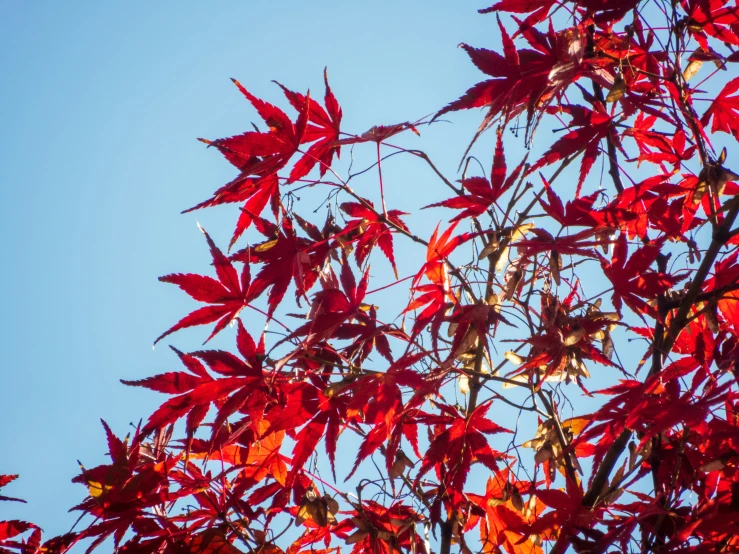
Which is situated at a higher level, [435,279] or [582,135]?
[582,135]

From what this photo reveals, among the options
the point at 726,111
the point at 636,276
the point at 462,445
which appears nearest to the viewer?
the point at 636,276

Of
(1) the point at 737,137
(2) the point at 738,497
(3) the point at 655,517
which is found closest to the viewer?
(2) the point at 738,497

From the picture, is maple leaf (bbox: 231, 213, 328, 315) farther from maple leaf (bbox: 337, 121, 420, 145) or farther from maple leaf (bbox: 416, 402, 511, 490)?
maple leaf (bbox: 416, 402, 511, 490)

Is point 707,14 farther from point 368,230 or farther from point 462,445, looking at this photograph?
point 462,445

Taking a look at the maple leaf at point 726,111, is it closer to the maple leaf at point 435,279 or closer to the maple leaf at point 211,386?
the maple leaf at point 435,279

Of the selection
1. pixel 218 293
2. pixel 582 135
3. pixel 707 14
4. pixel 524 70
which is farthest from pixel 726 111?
pixel 218 293

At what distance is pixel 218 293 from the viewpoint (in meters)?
1.39

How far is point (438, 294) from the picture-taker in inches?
58.1

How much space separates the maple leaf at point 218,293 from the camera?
1.36 metres

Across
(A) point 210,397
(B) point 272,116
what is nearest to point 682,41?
(B) point 272,116

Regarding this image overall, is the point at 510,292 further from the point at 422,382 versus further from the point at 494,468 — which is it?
the point at 494,468

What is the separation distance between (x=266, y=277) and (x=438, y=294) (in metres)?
0.38

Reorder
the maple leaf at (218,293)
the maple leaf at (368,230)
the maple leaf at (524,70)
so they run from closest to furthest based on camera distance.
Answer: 1. the maple leaf at (524,70)
2. the maple leaf at (218,293)
3. the maple leaf at (368,230)

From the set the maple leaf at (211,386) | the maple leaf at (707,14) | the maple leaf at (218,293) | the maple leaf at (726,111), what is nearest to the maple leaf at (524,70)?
the maple leaf at (707,14)
